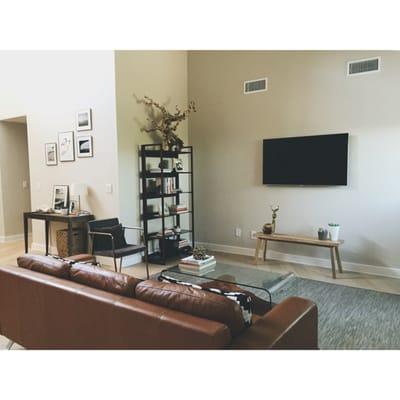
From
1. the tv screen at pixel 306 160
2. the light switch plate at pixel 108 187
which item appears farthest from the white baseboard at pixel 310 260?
the light switch plate at pixel 108 187

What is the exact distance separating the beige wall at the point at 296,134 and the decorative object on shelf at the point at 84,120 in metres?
1.70

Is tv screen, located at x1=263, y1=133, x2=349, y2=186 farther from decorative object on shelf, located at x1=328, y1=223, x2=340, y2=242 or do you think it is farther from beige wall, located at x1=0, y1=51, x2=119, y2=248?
beige wall, located at x1=0, y1=51, x2=119, y2=248

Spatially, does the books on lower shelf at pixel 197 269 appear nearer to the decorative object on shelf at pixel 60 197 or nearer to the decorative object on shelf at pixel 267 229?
the decorative object on shelf at pixel 267 229

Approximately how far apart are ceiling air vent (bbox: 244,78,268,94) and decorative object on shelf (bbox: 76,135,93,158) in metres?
2.39

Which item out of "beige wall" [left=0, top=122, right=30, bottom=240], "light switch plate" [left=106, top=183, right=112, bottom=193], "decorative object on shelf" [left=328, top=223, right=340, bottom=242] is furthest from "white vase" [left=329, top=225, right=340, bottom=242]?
"beige wall" [left=0, top=122, right=30, bottom=240]

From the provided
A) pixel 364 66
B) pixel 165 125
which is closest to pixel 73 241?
pixel 165 125

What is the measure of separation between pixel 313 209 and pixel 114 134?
286 centimetres

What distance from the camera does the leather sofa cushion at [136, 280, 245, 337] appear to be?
1496mm

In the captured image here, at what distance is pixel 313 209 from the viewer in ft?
15.3
